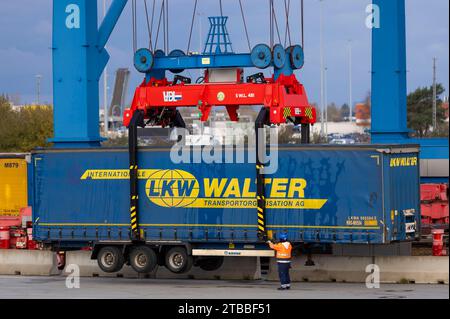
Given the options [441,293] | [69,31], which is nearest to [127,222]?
[69,31]

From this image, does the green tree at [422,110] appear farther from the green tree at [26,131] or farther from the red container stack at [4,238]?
the red container stack at [4,238]

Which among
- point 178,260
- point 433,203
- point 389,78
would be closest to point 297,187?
point 178,260

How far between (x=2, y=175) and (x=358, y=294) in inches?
579

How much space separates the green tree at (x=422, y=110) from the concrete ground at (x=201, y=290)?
7144cm

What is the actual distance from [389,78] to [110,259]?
26.7ft

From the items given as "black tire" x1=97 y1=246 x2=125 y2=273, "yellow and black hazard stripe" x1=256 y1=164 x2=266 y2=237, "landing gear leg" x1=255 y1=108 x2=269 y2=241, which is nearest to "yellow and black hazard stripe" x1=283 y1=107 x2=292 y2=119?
"landing gear leg" x1=255 y1=108 x2=269 y2=241

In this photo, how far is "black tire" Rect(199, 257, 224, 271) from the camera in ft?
88.6

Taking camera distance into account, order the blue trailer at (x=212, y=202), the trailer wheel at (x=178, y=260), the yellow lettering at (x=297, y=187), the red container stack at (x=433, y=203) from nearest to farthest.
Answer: the blue trailer at (x=212, y=202) → the yellow lettering at (x=297, y=187) → the trailer wheel at (x=178, y=260) → the red container stack at (x=433, y=203)

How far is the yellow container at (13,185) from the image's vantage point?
34.2m

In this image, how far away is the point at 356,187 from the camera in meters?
24.5

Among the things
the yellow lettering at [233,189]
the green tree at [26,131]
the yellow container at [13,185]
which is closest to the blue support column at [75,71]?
the yellow lettering at [233,189]

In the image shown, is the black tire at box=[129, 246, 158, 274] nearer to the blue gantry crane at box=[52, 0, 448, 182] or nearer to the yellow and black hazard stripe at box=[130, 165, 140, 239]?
the yellow and black hazard stripe at box=[130, 165, 140, 239]

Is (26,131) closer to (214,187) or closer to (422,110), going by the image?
(214,187)

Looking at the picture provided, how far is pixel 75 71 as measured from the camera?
28188 millimetres
